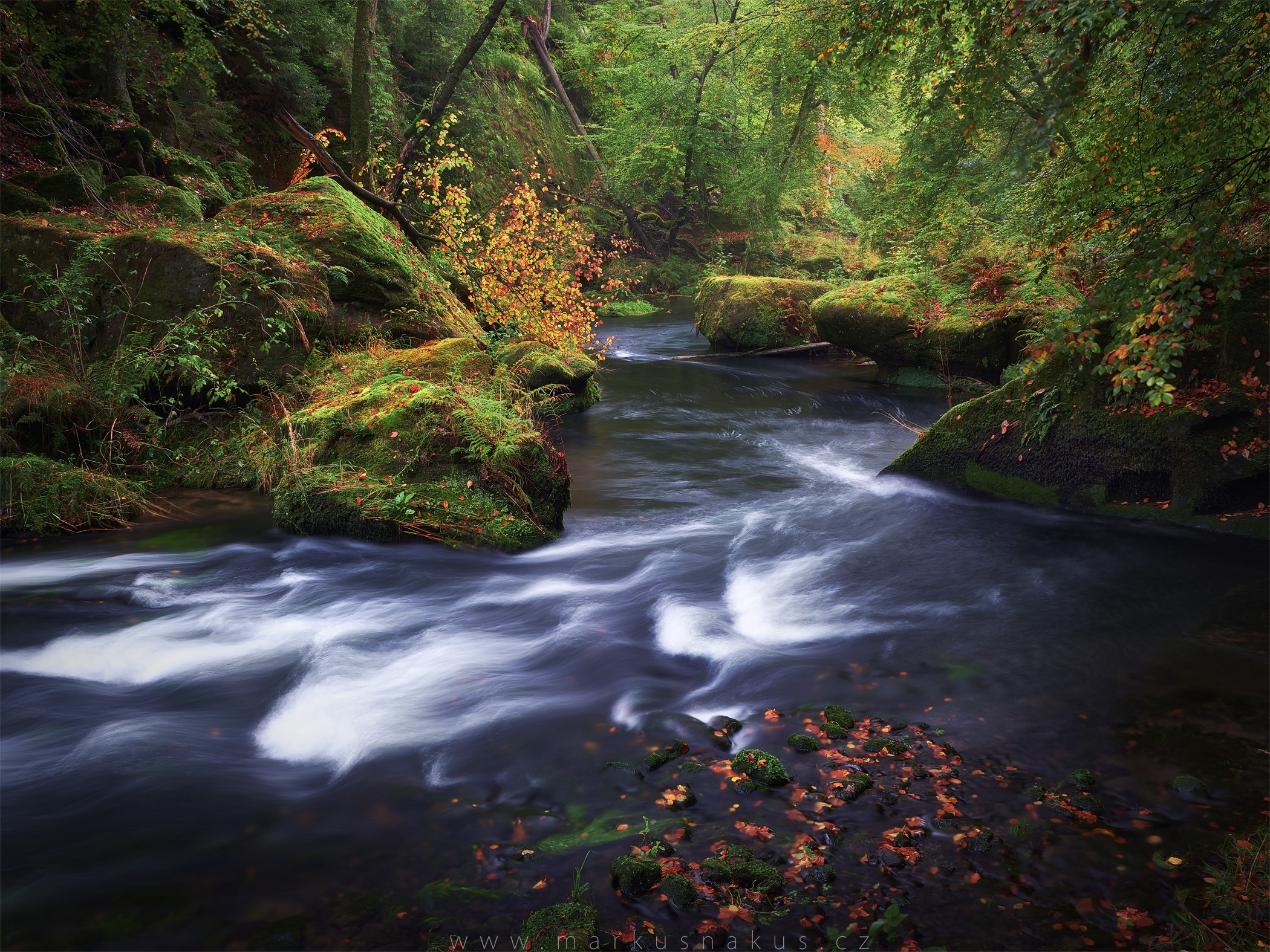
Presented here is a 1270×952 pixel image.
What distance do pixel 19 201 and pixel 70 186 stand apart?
0.63 meters

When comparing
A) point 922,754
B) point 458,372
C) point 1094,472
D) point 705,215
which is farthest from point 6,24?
point 705,215

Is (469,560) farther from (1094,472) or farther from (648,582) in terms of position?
(1094,472)

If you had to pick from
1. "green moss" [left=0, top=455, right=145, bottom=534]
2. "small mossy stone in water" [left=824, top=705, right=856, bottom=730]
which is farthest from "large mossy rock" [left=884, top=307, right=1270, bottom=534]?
"green moss" [left=0, top=455, right=145, bottom=534]

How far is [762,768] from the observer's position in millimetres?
3633

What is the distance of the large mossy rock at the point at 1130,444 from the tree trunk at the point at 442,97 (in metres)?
9.78

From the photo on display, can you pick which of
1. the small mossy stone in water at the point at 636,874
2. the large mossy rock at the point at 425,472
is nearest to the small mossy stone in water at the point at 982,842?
the small mossy stone in water at the point at 636,874

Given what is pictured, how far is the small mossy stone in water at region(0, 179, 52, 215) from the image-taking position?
27.7 ft

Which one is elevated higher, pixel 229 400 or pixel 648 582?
pixel 229 400

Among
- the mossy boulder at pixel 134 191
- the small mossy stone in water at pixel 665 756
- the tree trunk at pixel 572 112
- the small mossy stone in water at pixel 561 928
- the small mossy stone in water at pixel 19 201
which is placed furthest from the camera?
the tree trunk at pixel 572 112

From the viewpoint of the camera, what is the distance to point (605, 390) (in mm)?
14125

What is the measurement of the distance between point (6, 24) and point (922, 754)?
11.7 metres

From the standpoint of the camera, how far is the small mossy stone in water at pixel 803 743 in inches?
153

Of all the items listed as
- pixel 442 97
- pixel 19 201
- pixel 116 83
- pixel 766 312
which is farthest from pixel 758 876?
pixel 766 312

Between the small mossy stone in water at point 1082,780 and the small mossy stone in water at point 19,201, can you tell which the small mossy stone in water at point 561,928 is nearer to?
the small mossy stone in water at point 1082,780
